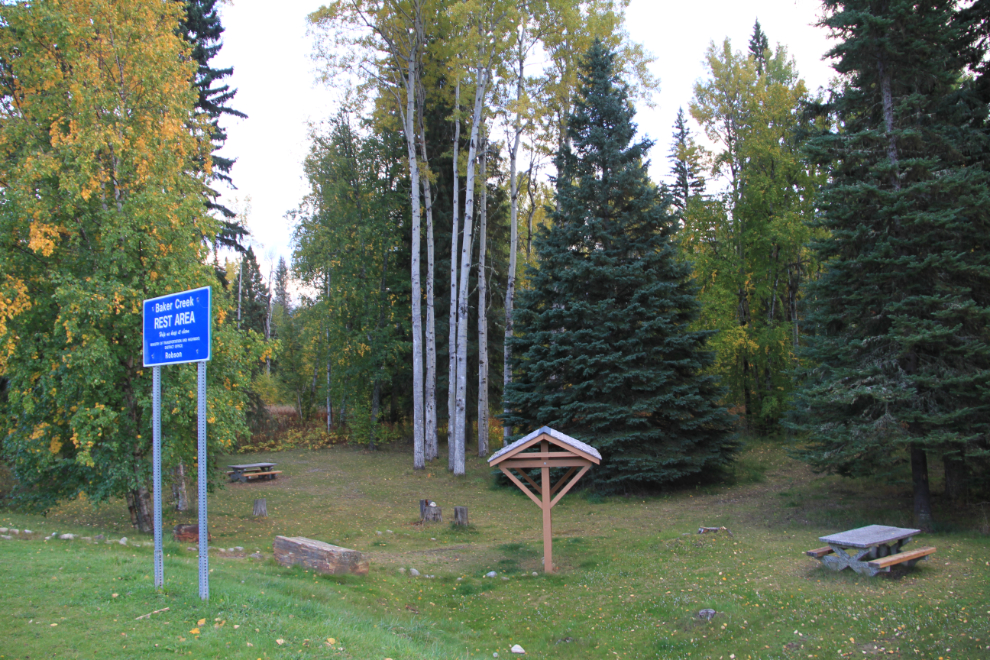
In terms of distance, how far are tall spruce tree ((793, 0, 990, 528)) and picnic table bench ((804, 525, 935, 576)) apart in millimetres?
2483

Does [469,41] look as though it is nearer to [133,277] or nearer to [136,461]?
[133,277]

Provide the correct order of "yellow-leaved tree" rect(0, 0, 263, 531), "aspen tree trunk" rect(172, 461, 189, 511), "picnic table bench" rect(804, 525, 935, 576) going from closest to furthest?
"picnic table bench" rect(804, 525, 935, 576), "yellow-leaved tree" rect(0, 0, 263, 531), "aspen tree trunk" rect(172, 461, 189, 511)

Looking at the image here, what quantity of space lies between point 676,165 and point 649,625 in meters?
31.4

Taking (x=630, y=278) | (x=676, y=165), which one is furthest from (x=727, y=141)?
(x=630, y=278)

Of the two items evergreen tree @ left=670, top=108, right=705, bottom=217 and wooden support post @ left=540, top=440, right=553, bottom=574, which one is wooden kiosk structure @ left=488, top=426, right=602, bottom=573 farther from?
evergreen tree @ left=670, top=108, right=705, bottom=217

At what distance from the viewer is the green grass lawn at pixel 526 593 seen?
5781mm

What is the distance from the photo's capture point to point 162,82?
39.6 ft

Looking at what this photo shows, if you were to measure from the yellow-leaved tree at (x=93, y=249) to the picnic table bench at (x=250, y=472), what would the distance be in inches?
388

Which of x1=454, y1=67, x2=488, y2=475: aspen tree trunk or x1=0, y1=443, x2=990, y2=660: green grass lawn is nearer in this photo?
x1=0, y1=443, x2=990, y2=660: green grass lawn

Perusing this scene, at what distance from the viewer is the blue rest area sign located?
572 cm

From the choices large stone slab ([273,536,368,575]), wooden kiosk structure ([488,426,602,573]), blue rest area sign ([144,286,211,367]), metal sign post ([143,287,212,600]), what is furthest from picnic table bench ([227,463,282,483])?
blue rest area sign ([144,286,211,367])

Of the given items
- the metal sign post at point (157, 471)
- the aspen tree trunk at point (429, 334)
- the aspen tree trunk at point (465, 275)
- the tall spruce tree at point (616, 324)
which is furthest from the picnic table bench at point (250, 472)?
the metal sign post at point (157, 471)

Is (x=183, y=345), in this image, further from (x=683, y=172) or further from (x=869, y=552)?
(x=683, y=172)

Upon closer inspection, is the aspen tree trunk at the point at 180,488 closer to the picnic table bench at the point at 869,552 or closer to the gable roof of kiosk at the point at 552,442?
the gable roof of kiosk at the point at 552,442
